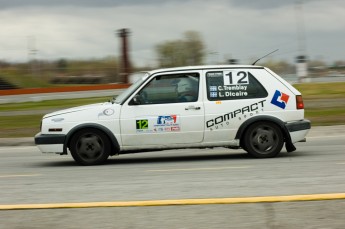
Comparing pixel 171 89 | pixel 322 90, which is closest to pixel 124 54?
pixel 322 90

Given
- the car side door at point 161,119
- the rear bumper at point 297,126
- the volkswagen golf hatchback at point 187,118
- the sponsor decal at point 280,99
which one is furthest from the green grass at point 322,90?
the car side door at point 161,119

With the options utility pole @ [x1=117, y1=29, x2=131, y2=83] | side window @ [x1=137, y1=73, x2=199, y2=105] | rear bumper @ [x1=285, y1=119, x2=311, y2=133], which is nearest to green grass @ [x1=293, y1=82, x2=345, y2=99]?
utility pole @ [x1=117, y1=29, x2=131, y2=83]

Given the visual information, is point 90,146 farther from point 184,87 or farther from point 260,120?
point 260,120

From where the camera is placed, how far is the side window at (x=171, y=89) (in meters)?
9.43

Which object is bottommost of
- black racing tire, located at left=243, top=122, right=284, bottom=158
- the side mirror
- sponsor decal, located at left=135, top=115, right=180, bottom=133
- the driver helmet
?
black racing tire, located at left=243, top=122, right=284, bottom=158

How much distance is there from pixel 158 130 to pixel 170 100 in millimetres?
580

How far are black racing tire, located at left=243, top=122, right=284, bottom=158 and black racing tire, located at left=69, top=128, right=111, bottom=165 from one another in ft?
8.23

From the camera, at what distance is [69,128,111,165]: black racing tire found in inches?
369

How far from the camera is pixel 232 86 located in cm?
952

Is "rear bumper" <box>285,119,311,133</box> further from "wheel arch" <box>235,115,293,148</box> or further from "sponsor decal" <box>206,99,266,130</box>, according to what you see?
"sponsor decal" <box>206,99,266,130</box>

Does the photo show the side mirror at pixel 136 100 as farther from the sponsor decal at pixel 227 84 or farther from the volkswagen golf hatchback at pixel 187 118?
the sponsor decal at pixel 227 84

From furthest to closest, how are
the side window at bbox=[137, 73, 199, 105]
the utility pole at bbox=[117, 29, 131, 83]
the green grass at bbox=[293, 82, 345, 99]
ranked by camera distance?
the utility pole at bbox=[117, 29, 131, 83]
the green grass at bbox=[293, 82, 345, 99]
the side window at bbox=[137, 73, 199, 105]

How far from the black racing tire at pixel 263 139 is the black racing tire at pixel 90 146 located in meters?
2.51

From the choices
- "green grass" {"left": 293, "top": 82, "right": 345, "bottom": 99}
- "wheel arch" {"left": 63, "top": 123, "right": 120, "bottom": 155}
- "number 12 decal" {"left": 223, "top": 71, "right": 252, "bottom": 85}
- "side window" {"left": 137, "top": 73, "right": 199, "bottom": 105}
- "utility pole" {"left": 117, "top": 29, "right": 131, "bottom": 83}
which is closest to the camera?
"wheel arch" {"left": 63, "top": 123, "right": 120, "bottom": 155}
